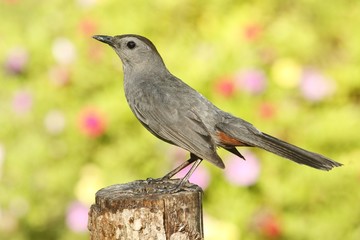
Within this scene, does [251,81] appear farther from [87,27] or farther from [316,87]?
[87,27]

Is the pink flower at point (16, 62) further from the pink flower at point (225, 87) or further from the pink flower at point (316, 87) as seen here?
the pink flower at point (316, 87)

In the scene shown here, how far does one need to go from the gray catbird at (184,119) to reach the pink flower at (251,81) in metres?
1.61

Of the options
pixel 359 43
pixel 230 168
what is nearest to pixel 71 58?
pixel 230 168

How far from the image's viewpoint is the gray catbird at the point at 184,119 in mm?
4418

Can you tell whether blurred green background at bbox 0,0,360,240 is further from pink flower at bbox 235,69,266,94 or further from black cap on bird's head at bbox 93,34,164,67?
black cap on bird's head at bbox 93,34,164,67

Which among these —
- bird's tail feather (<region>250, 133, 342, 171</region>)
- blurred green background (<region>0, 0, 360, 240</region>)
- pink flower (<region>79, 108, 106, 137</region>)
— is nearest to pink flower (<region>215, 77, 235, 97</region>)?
blurred green background (<region>0, 0, 360, 240</region>)

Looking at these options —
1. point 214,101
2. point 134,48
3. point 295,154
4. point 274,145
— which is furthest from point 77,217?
point 295,154

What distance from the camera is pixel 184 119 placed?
4.57 m

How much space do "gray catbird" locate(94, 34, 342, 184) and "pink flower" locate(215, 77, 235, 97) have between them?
1.55m

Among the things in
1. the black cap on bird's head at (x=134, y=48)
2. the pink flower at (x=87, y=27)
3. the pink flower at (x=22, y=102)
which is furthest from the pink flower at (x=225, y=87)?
the pink flower at (x=22, y=102)

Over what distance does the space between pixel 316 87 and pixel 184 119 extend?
2233 mm

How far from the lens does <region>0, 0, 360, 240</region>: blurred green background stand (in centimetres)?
635

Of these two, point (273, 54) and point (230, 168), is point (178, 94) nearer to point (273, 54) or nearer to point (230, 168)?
point (230, 168)

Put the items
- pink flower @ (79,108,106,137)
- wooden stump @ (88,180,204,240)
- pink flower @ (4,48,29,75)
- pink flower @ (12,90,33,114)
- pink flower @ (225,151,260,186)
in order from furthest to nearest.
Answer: pink flower @ (4,48,29,75), pink flower @ (12,90,33,114), pink flower @ (79,108,106,137), pink flower @ (225,151,260,186), wooden stump @ (88,180,204,240)
